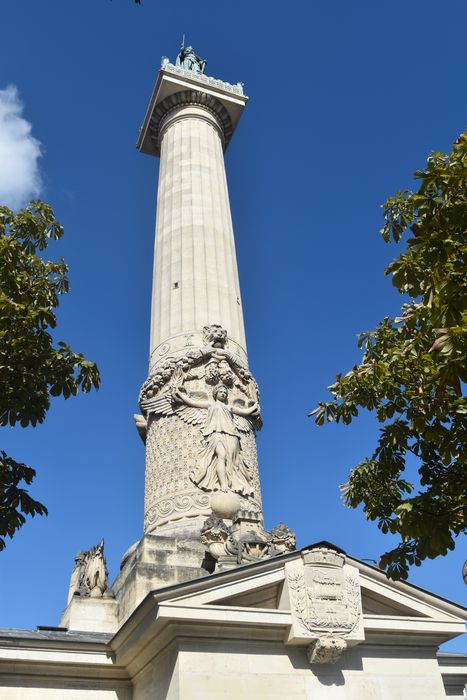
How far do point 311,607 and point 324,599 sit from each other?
0.35 meters

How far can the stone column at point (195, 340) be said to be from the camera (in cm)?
1938

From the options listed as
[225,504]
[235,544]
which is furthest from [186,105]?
[235,544]

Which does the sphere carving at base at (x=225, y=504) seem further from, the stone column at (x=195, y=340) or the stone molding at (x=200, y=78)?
the stone molding at (x=200, y=78)

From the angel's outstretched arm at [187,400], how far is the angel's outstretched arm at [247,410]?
0.94 metres

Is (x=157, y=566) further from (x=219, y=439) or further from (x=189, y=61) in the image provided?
(x=189, y=61)

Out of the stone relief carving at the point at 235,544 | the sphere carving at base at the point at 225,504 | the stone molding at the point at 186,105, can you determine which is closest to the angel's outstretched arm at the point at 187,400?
the sphere carving at base at the point at 225,504

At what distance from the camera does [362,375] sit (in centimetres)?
1265

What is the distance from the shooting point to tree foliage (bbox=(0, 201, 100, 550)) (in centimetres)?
1187

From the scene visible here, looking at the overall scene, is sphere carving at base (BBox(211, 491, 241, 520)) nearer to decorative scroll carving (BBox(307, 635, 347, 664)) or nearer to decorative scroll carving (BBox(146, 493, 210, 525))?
decorative scroll carving (BBox(146, 493, 210, 525))

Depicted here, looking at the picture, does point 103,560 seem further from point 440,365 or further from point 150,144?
point 150,144

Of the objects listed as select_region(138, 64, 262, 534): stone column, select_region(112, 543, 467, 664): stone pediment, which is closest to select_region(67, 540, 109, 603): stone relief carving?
select_region(138, 64, 262, 534): stone column

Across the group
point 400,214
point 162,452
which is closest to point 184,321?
point 162,452

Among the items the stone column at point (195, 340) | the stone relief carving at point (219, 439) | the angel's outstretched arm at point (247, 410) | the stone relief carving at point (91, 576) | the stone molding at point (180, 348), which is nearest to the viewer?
the stone relief carving at point (91, 576)

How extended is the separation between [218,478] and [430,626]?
6.81 m
